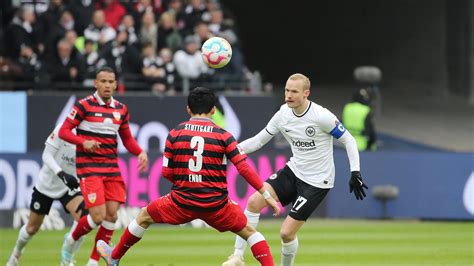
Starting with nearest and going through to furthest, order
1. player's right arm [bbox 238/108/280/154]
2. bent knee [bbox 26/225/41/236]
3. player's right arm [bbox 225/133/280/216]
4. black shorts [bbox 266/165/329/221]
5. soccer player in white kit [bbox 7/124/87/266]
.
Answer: player's right arm [bbox 225/133/280/216]
black shorts [bbox 266/165/329/221]
player's right arm [bbox 238/108/280/154]
soccer player in white kit [bbox 7/124/87/266]
bent knee [bbox 26/225/41/236]

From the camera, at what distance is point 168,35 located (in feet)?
72.6

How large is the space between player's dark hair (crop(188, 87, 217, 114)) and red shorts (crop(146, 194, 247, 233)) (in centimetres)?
93

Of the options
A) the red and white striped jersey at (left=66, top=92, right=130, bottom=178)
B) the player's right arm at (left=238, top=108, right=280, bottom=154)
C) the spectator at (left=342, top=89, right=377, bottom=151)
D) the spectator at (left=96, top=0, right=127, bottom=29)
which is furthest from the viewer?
the spectator at (left=96, top=0, right=127, bottom=29)

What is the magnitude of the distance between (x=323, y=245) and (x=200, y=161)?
5551mm

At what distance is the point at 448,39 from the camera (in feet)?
101

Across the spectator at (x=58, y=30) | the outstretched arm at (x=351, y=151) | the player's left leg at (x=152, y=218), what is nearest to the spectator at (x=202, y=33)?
the spectator at (x=58, y=30)

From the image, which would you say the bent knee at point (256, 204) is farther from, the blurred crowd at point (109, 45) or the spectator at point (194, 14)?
the spectator at point (194, 14)

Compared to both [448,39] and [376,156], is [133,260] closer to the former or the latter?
[376,156]

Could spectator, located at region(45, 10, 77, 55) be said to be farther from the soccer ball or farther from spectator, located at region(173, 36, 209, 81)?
the soccer ball

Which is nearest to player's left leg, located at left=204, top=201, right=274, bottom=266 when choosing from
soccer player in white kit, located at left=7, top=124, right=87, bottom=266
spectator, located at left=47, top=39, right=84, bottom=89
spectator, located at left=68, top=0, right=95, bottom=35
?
soccer player in white kit, located at left=7, top=124, right=87, bottom=266

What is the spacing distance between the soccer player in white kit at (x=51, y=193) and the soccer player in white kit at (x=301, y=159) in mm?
2468

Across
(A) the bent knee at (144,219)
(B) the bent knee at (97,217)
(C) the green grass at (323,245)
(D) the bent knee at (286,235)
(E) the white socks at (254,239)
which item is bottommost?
(C) the green grass at (323,245)

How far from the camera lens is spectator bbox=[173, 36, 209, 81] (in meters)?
21.2

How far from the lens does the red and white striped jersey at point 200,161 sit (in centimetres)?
1048
